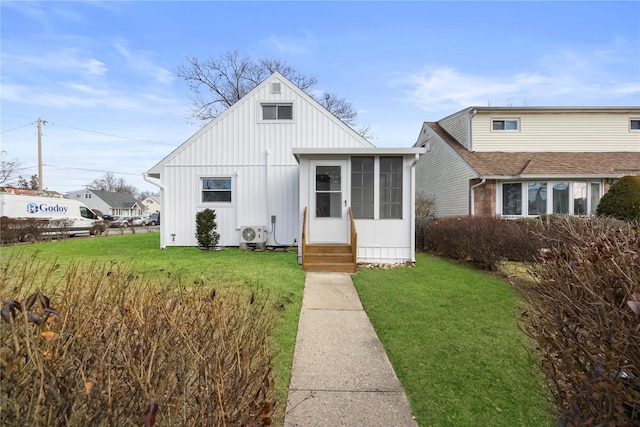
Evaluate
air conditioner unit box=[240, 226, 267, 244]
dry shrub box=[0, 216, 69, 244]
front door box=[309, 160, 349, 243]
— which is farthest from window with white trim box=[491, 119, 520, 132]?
dry shrub box=[0, 216, 69, 244]

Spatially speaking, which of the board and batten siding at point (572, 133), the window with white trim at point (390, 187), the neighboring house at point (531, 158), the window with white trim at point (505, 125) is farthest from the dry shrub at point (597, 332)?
the board and batten siding at point (572, 133)

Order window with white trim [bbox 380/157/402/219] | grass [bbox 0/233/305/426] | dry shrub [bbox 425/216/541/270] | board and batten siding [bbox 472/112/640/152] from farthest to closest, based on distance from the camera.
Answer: board and batten siding [bbox 472/112/640/152], window with white trim [bbox 380/157/402/219], dry shrub [bbox 425/216/541/270], grass [bbox 0/233/305/426]

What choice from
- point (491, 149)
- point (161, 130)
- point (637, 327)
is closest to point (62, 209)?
point (161, 130)

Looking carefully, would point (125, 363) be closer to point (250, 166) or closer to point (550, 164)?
point (250, 166)

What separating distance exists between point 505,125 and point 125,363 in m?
18.4

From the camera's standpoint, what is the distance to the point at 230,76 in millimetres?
27516

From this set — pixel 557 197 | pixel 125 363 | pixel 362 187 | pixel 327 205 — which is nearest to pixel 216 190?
pixel 327 205

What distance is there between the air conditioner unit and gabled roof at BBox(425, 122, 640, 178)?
29.9 ft

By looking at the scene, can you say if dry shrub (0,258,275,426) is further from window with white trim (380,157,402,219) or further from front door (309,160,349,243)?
window with white trim (380,157,402,219)

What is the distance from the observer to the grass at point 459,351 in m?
2.93

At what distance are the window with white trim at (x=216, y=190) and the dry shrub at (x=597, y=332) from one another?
11512 millimetres

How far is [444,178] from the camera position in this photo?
57.2ft

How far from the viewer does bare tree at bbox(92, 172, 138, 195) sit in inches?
3108

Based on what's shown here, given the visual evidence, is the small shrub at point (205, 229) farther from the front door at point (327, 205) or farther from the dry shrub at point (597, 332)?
the dry shrub at point (597, 332)
